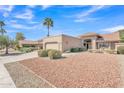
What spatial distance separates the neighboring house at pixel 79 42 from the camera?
20.4 metres

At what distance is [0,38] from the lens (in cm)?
2130

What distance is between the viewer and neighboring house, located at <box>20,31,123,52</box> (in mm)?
20375

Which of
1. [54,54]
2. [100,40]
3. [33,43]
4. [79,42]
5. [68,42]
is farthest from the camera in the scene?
[100,40]

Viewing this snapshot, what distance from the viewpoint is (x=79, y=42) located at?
85.0 feet

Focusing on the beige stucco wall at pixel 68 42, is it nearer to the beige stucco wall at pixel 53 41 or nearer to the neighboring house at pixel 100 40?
the beige stucco wall at pixel 53 41

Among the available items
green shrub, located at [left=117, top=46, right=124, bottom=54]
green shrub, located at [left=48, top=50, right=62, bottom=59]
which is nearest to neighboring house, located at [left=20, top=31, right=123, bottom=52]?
green shrub, located at [left=117, top=46, right=124, bottom=54]

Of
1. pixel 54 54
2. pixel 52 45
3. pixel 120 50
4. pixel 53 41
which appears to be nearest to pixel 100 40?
pixel 120 50

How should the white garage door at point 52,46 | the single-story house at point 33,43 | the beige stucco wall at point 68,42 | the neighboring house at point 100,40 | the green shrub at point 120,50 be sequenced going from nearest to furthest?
the green shrub at point 120,50 < the white garage door at point 52,46 < the beige stucco wall at point 68,42 < the single-story house at point 33,43 < the neighboring house at point 100,40

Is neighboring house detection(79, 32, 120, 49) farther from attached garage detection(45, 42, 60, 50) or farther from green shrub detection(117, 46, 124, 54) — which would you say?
attached garage detection(45, 42, 60, 50)

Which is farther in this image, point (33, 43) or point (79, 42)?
point (79, 42)

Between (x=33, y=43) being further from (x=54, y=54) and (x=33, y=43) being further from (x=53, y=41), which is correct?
(x=54, y=54)

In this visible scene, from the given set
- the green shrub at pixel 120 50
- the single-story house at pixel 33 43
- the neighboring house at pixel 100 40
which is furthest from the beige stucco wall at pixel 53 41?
the neighboring house at pixel 100 40
